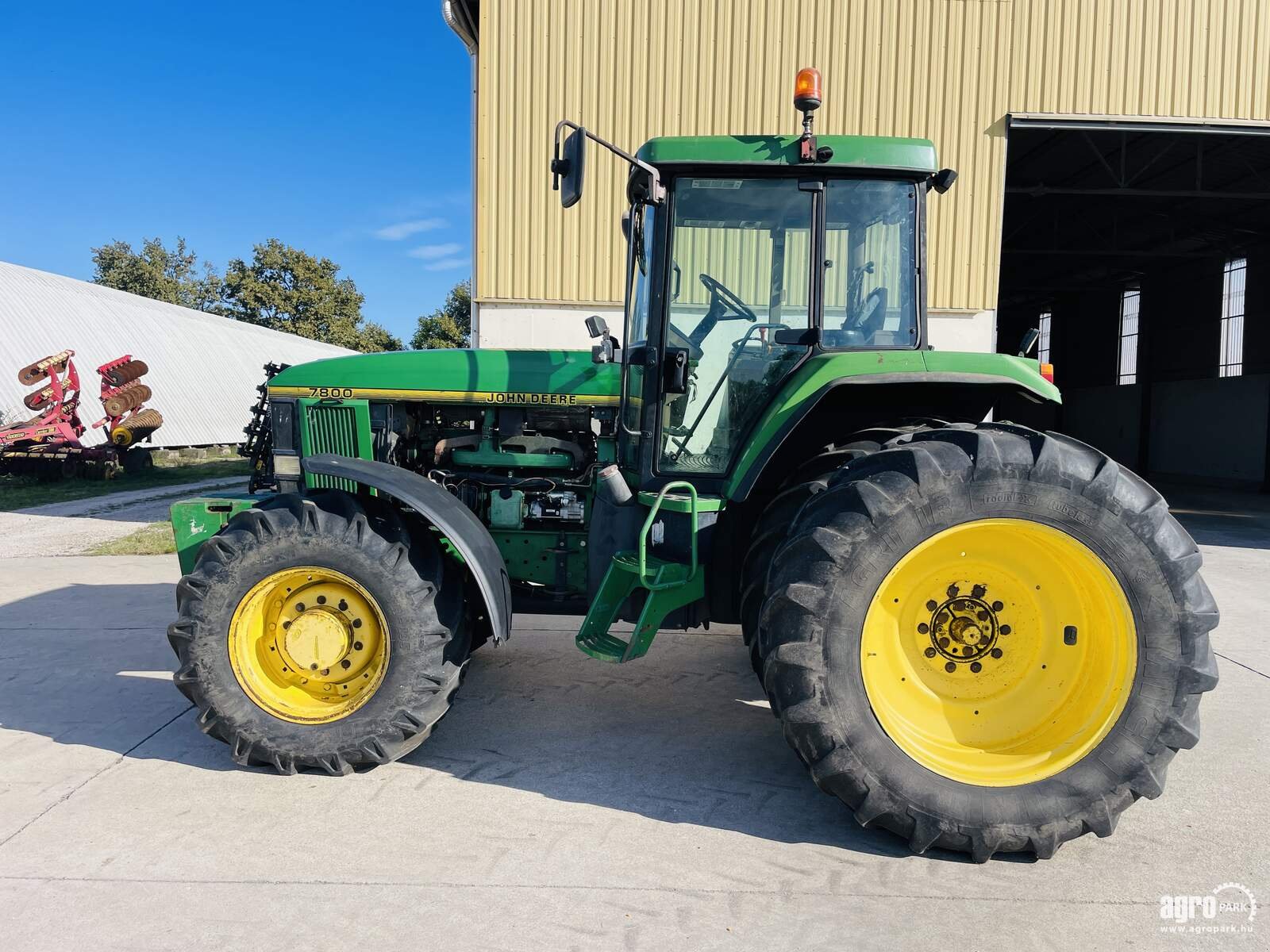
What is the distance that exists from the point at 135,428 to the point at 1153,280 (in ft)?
78.7

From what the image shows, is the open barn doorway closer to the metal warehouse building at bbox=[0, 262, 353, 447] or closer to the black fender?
the black fender

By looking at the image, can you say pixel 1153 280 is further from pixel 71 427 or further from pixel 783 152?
pixel 71 427

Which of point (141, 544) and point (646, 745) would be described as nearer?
point (646, 745)

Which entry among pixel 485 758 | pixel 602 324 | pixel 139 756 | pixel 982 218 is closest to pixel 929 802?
pixel 485 758

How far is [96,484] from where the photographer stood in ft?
47.0

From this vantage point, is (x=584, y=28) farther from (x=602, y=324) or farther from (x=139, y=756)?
(x=139, y=756)

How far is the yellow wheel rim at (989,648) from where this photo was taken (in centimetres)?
265

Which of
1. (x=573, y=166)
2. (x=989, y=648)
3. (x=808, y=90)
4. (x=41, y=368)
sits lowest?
(x=989, y=648)

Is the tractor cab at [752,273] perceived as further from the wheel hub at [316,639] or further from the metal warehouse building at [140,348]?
the metal warehouse building at [140,348]

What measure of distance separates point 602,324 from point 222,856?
7.48ft

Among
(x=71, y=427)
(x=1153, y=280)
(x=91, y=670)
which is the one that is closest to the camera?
(x=91, y=670)

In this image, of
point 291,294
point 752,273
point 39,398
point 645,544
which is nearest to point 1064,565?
point 645,544

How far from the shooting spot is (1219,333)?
62.7ft

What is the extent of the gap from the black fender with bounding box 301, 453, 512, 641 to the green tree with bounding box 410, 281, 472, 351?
39323 millimetres
